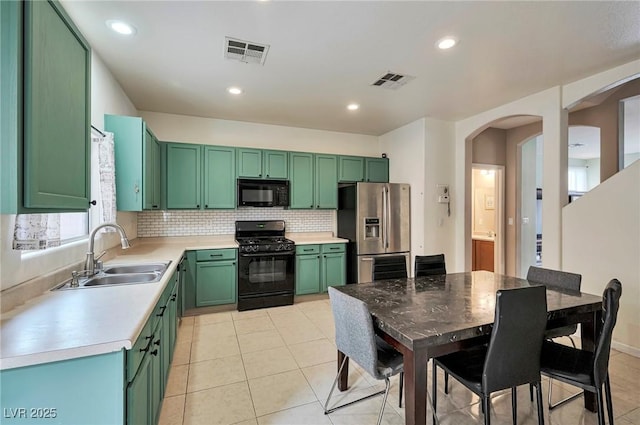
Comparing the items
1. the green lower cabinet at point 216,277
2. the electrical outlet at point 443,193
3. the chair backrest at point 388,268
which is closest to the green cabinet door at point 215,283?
the green lower cabinet at point 216,277

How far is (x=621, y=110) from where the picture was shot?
149 inches

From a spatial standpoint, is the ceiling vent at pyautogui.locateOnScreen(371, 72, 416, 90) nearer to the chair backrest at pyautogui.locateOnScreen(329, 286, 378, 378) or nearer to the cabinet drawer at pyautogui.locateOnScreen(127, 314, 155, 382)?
the chair backrest at pyautogui.locateOnScreen(329, 286, 378, 378)

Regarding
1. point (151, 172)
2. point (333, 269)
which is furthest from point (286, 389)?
point (151, 172)

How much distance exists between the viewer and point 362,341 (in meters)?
1.68

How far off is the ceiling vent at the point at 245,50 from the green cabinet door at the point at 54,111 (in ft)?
3.63

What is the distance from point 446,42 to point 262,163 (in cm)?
278

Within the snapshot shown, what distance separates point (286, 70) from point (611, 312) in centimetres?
292

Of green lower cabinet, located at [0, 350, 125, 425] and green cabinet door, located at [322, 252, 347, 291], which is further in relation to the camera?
green cabinet door, located at [322, 252, 347, 291]

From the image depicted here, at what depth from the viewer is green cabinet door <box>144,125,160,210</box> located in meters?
2.87

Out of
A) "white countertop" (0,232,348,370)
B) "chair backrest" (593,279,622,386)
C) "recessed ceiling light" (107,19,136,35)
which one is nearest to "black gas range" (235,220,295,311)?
"white countertop" (0,232,348,370)

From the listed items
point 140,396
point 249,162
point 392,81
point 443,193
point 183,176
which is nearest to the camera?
point 140,396

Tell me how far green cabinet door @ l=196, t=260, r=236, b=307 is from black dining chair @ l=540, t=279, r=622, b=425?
3.26m

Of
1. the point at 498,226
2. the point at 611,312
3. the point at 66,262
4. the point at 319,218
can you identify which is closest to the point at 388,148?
the point at 319,218

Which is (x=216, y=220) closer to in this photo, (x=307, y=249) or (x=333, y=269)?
(x=307, y=249)
